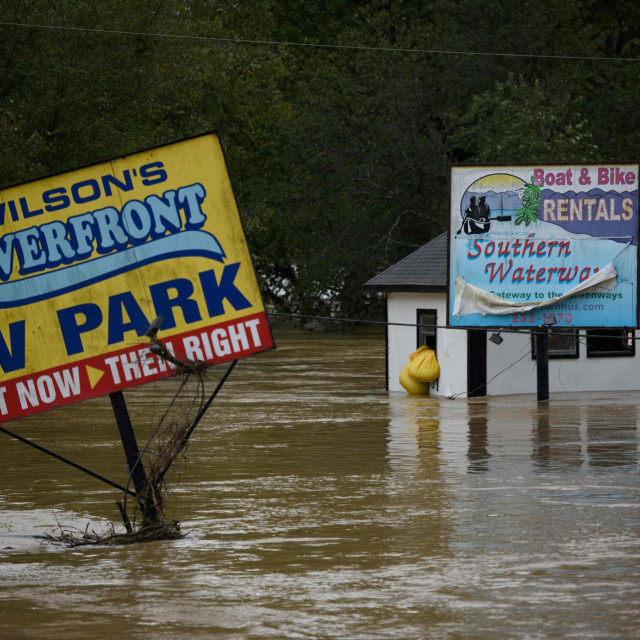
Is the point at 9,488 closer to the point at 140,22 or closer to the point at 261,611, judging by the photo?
the point at 261,611

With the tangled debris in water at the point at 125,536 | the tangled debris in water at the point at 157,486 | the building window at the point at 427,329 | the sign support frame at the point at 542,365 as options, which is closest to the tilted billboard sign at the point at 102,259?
the tangled debris in water at the point at 157,486

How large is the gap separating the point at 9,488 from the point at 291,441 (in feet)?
18.7

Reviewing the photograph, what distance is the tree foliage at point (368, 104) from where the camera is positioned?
46375 millimetres

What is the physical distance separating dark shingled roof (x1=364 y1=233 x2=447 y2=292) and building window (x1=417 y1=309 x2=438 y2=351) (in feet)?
1.90

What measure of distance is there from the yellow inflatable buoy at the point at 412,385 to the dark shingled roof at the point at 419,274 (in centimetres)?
173

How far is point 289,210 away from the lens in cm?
6109

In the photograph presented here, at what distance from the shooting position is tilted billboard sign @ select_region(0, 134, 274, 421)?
1330cm

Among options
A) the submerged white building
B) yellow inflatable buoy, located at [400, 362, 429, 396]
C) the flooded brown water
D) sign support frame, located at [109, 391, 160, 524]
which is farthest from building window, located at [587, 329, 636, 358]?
sign support frame, located at [109, 391, 160, 524]

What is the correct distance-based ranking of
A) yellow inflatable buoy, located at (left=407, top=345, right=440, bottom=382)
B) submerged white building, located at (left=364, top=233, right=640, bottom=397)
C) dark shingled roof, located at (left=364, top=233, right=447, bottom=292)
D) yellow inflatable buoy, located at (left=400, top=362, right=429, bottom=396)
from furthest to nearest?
1. yellow inflatable buoy, located at (left=400, top=362, right=429, bottom=396)
2. dark shingled roof, located at (left=364, top=233, right=447, bottom=292)
3. yellow inflatable buoy, located at (left=407, top=345, right=440, bottom=382)
4. submerged white building, located at (left=364, top=233, right=640, bottom=397)

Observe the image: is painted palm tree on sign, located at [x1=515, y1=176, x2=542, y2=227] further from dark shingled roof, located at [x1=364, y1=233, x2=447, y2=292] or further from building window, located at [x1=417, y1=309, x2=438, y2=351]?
building window, located at [x1=417, y1=309, x2=438, y2=351]

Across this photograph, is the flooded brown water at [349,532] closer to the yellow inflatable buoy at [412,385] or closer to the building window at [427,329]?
the yellow inflatable buoy at [412,385]

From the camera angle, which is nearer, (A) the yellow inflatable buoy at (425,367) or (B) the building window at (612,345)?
(A) the yellow inflatable buoy at (425,367)

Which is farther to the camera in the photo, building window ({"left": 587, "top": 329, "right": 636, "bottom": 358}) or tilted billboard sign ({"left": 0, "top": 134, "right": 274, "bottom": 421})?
building window ({"left": 587, "top": 329, "right": 636, "bottom": 358})

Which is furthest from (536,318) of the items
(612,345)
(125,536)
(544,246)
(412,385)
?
(125,536)
